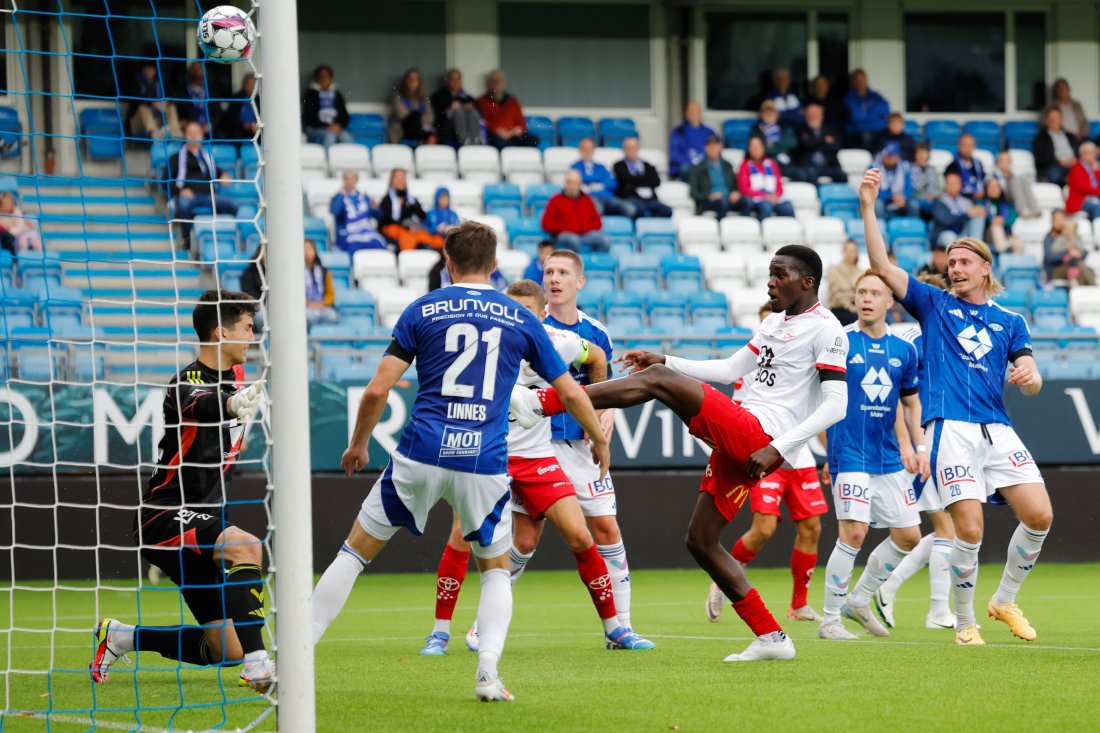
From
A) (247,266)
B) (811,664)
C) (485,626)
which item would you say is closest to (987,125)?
(247,266)

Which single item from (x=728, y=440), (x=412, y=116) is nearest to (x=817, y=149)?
(x=412, y=116)

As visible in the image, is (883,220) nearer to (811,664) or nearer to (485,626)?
(811,664)

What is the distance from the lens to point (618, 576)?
339 inches

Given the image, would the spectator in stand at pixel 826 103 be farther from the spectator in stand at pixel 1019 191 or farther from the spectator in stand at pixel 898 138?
the spectator in stand at pixel 1019 191

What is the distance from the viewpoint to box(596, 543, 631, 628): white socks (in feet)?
28.2

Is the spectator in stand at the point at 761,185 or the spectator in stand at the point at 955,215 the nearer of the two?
the spectator in stand at the point at 955,215

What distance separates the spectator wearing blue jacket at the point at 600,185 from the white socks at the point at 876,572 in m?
10.1

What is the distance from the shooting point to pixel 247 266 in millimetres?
15617

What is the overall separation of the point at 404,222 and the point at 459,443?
11459 mm

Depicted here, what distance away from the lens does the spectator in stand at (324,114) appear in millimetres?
18734

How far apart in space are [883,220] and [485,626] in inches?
577

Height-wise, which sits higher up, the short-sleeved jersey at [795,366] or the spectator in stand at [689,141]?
the spectator in stand at [689,141]

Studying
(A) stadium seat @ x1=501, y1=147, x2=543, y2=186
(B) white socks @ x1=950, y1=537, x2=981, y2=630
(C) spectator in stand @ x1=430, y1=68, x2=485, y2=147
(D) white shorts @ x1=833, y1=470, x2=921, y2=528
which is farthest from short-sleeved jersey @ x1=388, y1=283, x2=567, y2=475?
(C) spectator in stand @ x1=430, y1=68, x2=485, y2=147

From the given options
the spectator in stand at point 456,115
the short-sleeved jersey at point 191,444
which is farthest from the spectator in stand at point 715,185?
the short-sleeved jersey at point 191,444
